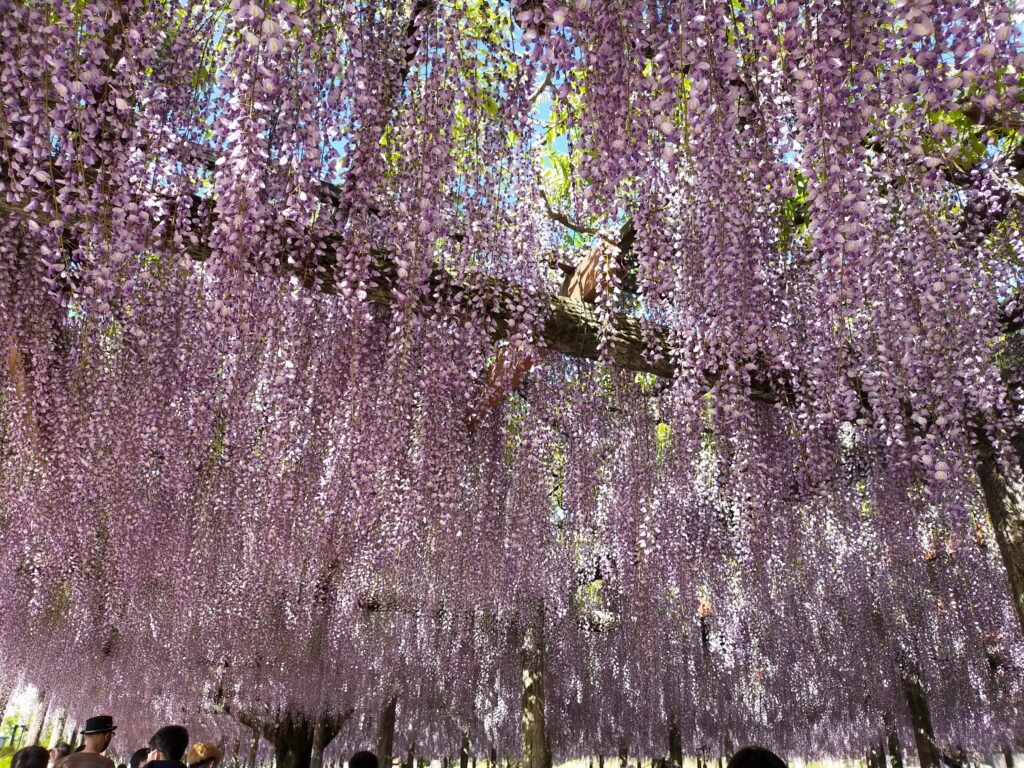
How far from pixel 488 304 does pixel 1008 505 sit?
13.1ft

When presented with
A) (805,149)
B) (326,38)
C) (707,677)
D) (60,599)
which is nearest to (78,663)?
(60,599)

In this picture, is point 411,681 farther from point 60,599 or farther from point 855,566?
point 855,566

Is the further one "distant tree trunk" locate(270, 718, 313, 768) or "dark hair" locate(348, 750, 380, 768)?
"distant tree trunk" locate(270, 718, 313, 768)

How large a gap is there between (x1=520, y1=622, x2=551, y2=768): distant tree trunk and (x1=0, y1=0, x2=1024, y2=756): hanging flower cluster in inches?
8.2

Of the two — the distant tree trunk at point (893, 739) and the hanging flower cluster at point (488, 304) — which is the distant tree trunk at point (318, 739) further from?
the distant tree trunk at point (893, 739)

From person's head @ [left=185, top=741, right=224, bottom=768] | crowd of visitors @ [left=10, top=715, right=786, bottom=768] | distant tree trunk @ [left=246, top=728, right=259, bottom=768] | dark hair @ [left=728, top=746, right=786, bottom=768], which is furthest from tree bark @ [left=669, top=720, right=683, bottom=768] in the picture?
dark hair @ [left=728, top=746, right=786, bottom=768]

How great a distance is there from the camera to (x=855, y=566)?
8.41 meters

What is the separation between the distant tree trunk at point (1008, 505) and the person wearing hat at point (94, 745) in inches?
224

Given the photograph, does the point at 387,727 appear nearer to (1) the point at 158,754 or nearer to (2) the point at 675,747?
(2) the point at 675,747

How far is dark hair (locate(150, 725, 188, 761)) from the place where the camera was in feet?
12.4

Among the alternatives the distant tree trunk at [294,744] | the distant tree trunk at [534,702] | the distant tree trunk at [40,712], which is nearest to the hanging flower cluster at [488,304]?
the distant tree trunk at [534,702]

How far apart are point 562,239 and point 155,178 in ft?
10.3

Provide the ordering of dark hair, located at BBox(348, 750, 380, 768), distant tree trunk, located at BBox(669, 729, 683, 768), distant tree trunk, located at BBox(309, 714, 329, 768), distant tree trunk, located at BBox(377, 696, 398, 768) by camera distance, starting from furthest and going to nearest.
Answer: distant tree trunk, located at BBox(669, 729, 683, 768) < distant tree trunk, located at BBox(309, 714, 329, 768) < distant tree trunk, located at BBox(377, 696, 398, 768) < dark hair, located at BBox(348, 750, 380, 768)

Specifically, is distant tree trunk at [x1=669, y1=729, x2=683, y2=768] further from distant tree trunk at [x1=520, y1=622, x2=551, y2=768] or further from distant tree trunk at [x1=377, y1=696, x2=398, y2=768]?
distant tree trunk at [x1=377, y1=696, x2=398, y2=768]
